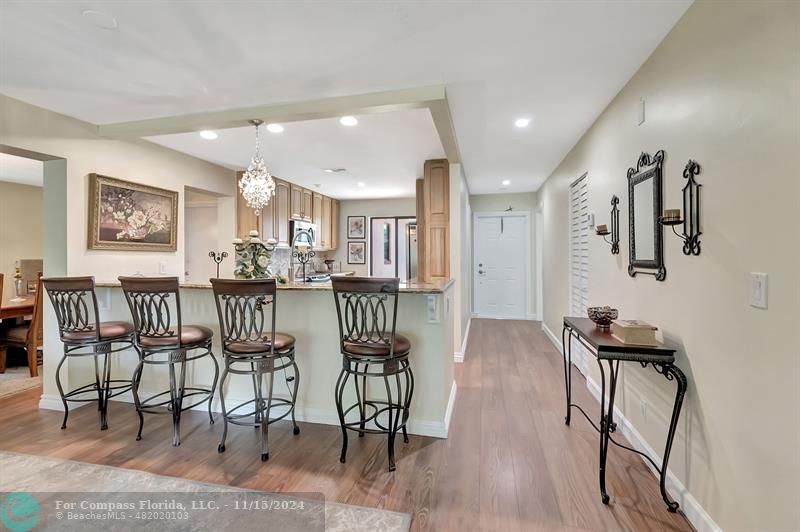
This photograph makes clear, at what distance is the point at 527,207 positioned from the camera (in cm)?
664

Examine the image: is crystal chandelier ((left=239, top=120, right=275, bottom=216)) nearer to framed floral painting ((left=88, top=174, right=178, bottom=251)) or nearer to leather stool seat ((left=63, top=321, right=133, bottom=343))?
framed floral painting ((left=88, top=174, right=178, bottom=251))

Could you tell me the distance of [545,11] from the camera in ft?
5.42

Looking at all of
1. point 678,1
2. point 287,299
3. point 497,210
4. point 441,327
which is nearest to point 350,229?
point 497,210

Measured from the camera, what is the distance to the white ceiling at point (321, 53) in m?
1.67

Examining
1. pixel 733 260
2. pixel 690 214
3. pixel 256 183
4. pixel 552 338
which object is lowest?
pixel 552 338

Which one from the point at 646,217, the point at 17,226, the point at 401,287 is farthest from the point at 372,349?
the point at 17,226

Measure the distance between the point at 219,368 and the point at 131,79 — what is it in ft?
6.99

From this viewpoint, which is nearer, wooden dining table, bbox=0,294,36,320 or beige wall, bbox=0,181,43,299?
wooden dining table, bbox=0,294,36,320

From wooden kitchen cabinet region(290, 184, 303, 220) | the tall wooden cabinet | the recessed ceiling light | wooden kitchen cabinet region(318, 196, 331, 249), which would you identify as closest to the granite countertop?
the tall wooden cabinet

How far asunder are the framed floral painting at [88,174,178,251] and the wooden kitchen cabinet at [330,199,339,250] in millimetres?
3314

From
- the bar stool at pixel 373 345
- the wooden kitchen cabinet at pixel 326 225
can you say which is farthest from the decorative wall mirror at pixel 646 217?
the wooden kitchen cabinet at pixel 326 225

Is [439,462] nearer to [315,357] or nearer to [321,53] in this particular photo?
[315,357]

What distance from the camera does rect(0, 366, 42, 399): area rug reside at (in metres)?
3.30

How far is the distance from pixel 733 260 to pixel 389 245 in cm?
585
